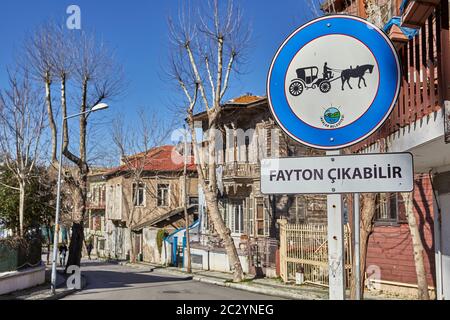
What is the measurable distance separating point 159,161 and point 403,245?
114 feet

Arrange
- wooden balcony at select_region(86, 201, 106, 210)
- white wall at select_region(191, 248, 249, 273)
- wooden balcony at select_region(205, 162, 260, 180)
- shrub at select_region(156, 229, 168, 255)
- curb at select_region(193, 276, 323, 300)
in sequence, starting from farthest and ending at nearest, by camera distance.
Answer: wooden balcony at select_region(86, 201, 106, 210) → shrub at select_region(156, 229, 168, 255) → white wall at select_region(191, 248, 249, 273) → wooden balcony at select_region(205, 162, 260, 180) → curb at select_region(193, 276, 323, 300)

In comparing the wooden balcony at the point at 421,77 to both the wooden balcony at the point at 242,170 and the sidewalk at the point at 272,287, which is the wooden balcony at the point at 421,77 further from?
the wooden balcony at the point at 242,170

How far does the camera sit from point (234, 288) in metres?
23.1

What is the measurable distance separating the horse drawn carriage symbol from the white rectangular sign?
1.28 ft

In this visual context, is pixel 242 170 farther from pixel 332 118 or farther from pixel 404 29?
pixel 332 118

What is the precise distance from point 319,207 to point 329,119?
84.5 feet

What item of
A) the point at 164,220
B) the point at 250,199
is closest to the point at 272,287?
the point at 250,199

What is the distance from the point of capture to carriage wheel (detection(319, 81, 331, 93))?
112 inches

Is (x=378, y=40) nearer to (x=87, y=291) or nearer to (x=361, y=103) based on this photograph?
(x=361, y=103)

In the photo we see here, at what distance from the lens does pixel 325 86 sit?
2846 mm

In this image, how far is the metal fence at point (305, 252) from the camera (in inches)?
827

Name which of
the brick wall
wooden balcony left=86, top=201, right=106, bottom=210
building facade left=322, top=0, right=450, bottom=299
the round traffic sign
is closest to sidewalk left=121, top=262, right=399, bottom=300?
the brick wall

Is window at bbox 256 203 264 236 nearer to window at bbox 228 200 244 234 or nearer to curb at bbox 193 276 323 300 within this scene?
window at bbox 228 200 244 234

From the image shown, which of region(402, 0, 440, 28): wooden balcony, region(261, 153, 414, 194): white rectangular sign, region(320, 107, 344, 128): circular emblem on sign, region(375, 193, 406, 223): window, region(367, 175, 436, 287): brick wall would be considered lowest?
region(367, 175, 436, 287): brick wall
